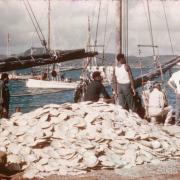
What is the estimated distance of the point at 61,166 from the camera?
24.3 feet

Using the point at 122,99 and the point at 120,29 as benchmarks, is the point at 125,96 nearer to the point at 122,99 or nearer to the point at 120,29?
the point at 122,99

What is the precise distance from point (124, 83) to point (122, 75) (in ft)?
0.84

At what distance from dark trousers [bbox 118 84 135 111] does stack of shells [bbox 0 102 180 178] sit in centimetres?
208

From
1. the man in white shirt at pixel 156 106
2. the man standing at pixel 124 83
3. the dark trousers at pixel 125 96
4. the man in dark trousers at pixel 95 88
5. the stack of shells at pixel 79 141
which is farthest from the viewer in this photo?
the man in white shirt at pixel 156 106

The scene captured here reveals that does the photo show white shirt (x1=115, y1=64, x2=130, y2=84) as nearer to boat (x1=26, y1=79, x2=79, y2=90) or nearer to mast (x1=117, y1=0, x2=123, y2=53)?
mast (x1=117, y1=0, x2=123, y2=53)

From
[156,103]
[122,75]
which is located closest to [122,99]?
[122,75]

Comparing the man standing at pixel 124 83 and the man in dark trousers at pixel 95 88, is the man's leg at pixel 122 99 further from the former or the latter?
the man in dark trousers at pixel 95 88

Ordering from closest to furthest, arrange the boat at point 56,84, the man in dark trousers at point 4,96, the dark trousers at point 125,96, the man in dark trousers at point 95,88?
the man in dark trousers at point 95,88 → the man in dark trousers at point 4,96 → the dark trousers at point 125,96 → the boat at point 56,84

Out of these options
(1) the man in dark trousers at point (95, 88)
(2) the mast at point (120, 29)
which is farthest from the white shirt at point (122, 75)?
(2) the mast at point (120, 29)

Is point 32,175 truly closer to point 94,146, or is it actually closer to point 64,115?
point 94,146

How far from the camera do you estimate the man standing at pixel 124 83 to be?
36.9 ft

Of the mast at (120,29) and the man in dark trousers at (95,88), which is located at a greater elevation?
the mast at (120,29)

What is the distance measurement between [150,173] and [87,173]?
1146 mm

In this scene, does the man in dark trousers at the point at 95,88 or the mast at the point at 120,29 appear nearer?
the man in dark trousers at the point at 95,88
